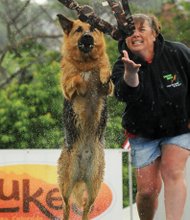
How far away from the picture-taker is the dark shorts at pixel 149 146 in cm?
545

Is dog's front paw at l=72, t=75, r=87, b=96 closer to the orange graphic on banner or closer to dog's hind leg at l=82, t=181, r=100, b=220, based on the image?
dog's hind leg at l=82, t=181, r=100, b=220

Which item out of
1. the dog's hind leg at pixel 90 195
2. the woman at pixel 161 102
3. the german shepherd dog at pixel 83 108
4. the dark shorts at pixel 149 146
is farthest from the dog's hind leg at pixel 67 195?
the woman at pixel 161 102

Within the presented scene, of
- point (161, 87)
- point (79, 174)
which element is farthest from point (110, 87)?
point (79, 174)

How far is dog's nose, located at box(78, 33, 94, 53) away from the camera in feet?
17.6

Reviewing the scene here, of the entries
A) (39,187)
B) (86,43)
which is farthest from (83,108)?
(39,187)

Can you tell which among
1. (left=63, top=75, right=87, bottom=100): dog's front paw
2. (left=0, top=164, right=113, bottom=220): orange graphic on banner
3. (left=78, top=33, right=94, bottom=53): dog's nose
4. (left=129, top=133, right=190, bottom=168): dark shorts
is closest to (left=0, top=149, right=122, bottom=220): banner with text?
(left=0, top=164, right=113, bottom=220): orange graphic on banner

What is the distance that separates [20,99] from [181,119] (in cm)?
1025

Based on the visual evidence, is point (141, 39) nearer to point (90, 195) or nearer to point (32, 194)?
point (90, 195)

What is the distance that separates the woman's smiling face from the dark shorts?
626 millimetres

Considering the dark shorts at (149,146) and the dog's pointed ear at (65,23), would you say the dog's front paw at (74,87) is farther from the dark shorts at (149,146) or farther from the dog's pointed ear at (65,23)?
the dark shorts at (149,146)

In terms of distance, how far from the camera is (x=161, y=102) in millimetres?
5367

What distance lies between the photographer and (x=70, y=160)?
583cm

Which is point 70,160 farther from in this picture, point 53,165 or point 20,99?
point 20,99

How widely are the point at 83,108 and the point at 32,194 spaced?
208 centimetres
